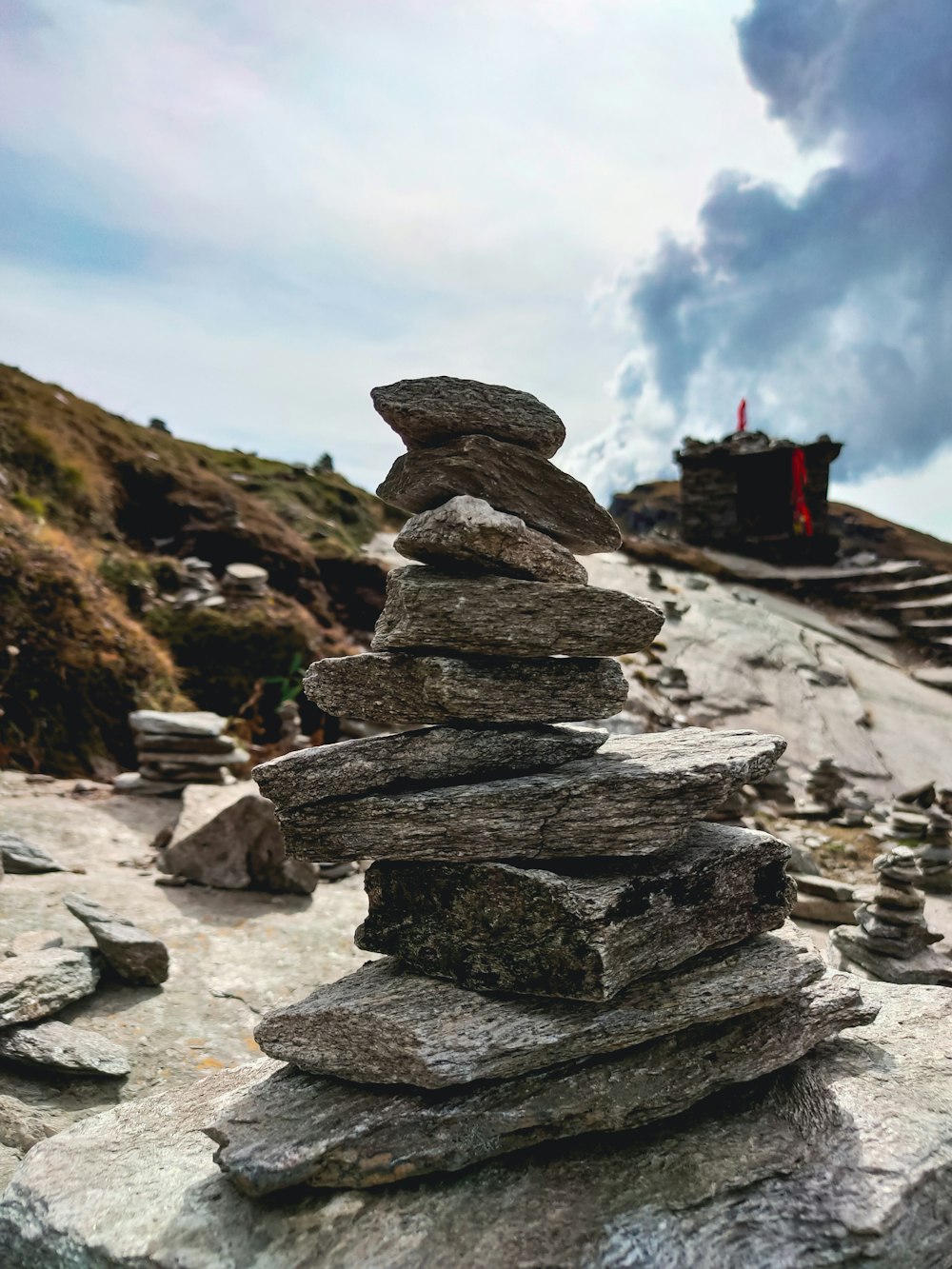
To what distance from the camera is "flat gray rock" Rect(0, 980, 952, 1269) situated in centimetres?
444

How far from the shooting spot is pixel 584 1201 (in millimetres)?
4777

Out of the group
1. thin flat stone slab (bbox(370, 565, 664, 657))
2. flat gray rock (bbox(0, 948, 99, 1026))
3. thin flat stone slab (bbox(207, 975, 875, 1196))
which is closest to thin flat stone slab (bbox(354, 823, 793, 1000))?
thin flat stone slab (bbox(207, 975, 875, 1196))

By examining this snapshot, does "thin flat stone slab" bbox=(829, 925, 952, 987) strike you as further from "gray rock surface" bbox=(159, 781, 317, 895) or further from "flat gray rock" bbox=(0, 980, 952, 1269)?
"gray rock surface" bbox=(159, 781, 317, 895)

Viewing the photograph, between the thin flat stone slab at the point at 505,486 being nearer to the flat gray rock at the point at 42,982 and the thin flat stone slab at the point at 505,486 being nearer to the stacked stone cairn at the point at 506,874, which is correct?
the stacked stone cairn at the point at 506,874

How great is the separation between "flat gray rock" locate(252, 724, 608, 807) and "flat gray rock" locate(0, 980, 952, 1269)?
7.18 feet

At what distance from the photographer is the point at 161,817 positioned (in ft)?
47.9

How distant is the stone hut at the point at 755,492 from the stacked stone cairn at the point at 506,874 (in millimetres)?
36178

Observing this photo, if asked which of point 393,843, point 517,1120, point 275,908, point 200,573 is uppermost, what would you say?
point 200,573

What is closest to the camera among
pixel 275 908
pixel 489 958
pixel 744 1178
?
pixel 744 1178

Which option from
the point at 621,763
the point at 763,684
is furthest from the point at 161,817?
the point at 763,684

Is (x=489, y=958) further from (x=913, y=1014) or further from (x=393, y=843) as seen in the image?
(x=913, y=1014)

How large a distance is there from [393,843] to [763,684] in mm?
22897

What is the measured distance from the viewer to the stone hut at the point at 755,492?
39.8 meters

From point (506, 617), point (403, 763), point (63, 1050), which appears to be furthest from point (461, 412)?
point (63, 1050)
